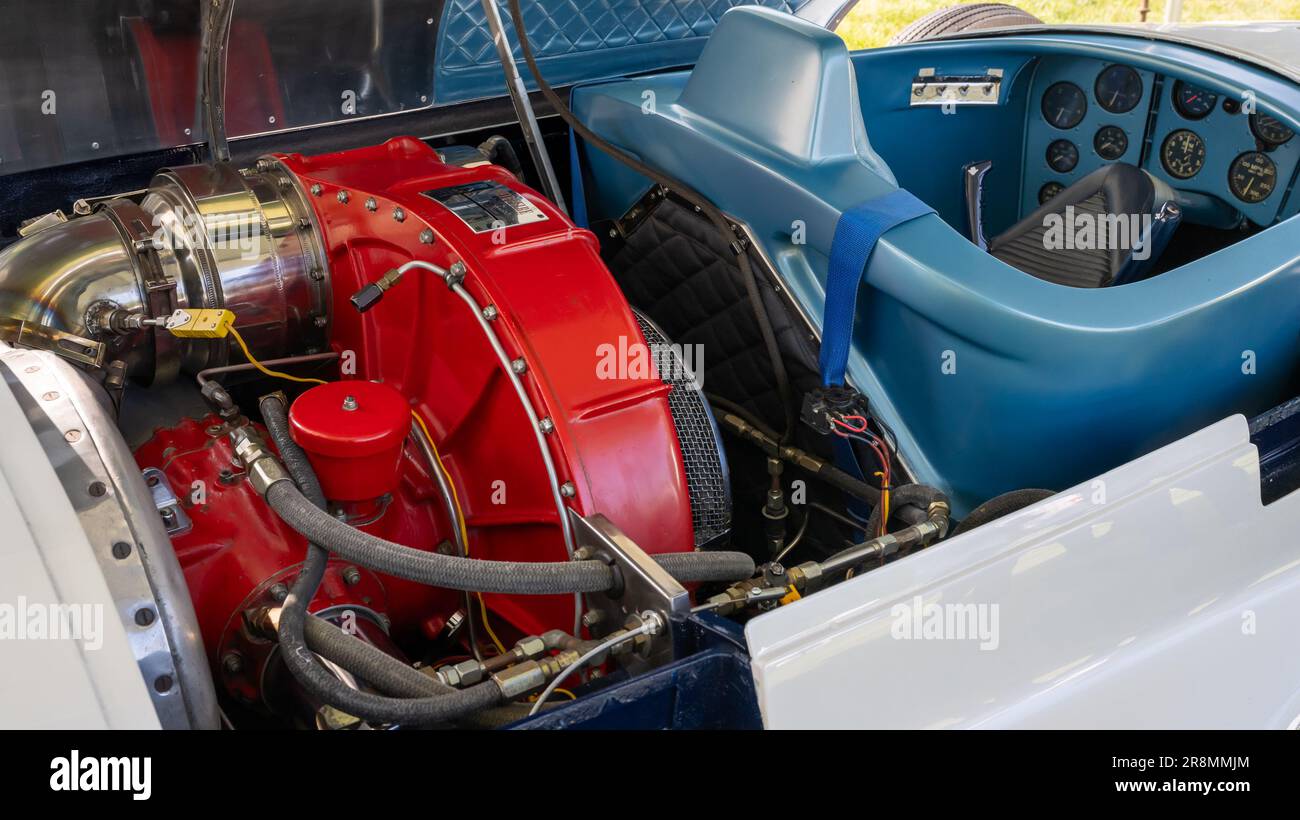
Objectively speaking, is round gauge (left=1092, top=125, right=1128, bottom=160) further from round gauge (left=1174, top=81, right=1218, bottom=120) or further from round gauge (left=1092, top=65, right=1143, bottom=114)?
round gauge (left=1174, top=81, right=1218, bottom=120)

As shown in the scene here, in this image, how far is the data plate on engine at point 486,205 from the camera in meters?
1.77

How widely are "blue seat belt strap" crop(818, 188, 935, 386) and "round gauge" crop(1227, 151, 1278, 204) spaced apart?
895 millimetres

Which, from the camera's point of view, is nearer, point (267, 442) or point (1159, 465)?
point (1159, 465)

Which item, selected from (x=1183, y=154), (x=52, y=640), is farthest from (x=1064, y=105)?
(x=52, y=640)

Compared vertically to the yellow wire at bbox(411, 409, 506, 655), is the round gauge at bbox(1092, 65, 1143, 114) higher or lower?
higher

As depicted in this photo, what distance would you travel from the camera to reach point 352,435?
1.48m

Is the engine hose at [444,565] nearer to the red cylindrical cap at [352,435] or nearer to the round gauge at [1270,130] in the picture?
the red cylindrical cap at [352,435]

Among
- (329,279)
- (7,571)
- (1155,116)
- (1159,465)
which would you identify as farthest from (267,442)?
(1155,116)

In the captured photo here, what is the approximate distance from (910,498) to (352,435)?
0.84 meters

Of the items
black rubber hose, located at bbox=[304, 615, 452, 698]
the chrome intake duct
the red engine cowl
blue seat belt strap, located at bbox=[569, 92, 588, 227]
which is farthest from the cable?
blue seat belt strap, located at bbox=[569, 92, 588, 227]

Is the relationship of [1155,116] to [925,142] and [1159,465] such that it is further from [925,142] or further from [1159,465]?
[1159,465]

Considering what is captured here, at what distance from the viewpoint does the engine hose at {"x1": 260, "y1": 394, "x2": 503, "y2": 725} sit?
1.21 m

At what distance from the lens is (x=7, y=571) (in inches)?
43.3

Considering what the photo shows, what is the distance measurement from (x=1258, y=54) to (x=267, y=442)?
2065 mm
